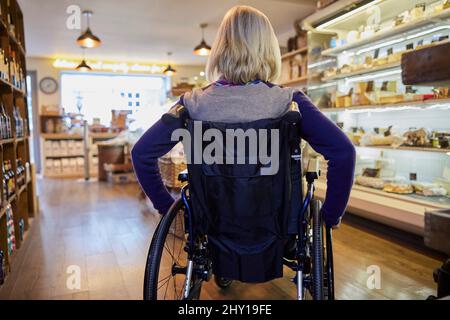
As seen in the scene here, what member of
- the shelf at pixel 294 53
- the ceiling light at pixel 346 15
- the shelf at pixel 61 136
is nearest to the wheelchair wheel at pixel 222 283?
the ceiling light at pixel 346 15

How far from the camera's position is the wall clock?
783cm

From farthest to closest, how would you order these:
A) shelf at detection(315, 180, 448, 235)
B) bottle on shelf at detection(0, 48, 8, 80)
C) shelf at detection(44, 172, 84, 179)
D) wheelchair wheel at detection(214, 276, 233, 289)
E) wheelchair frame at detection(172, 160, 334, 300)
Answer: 1. shelf at detection(44, 172, 84, 179)
2. shelf at detection(315, 180, 448, 235)
3. bottle on shelf at detection(0, 48, 8, 80)
4. wheelchair wheel at detection(214, 276, 233, 289)
5. wheelchair frame at detection(172, 160, 334, 300)

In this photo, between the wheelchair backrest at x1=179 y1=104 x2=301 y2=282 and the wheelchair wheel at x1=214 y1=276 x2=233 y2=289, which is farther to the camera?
the wheelchair wheel at x1=214 y1=276 x2=233 y2=289

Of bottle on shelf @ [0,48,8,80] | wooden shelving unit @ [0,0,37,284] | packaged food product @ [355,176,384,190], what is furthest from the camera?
packaged food product @ [355,176,384,190]

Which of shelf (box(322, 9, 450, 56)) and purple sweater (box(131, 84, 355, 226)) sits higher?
shelf (box(322, 9, 450, 56))

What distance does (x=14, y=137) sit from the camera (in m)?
2.79

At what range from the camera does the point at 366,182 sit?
335 cm

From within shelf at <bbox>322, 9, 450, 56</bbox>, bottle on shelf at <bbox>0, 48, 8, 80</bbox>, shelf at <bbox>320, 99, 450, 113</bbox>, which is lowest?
shelf at <bbox>320, 99, 450, 113</bbox>

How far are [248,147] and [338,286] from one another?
1.34 meters

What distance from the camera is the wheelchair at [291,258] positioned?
114 centimetres

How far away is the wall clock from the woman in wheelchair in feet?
25.2

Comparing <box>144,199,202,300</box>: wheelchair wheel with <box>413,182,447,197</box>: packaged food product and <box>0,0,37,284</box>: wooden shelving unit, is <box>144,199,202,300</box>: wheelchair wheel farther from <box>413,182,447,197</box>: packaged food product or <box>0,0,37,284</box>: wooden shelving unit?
<box>413,182,447,197</box>: packaged food product

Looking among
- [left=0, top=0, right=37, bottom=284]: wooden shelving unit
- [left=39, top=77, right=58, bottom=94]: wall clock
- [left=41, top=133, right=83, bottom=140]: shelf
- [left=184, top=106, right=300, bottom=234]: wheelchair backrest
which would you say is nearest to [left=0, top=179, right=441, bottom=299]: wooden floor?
[left=0, top=0, right=37, bottom=284]: wooden shelving unit

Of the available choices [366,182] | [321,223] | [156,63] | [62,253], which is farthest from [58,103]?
[321,223]
